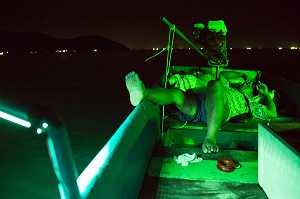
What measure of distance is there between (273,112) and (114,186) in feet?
12.6

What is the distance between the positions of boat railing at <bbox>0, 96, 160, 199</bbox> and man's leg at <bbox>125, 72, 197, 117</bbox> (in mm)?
113

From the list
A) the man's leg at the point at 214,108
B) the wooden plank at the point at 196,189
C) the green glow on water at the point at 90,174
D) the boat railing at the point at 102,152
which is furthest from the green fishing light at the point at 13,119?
the man's leg at the point at 214,108

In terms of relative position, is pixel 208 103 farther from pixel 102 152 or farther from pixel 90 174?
pixel 90 174

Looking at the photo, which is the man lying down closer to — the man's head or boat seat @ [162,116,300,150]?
boat seat @ [162,116,300,150]

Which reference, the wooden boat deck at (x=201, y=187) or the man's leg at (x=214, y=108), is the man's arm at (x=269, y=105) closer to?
the man's leg at (x=214, y=108)

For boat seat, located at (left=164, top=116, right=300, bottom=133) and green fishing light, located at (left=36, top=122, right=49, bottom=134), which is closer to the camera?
green fishing light, located at (left=36, top=122, right=49, bottom=134)

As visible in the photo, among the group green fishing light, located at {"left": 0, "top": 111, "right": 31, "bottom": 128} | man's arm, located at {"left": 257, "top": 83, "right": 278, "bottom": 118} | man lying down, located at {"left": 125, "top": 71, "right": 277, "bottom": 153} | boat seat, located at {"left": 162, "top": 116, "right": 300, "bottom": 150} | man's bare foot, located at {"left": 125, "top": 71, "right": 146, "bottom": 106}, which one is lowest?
boat seat, located at {"left": 162, "top": 116, "right": 300, "bottom": 150}

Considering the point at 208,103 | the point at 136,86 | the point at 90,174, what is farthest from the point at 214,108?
the point at 90,174

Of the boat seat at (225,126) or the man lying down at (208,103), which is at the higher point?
the man lying down at (208,103)

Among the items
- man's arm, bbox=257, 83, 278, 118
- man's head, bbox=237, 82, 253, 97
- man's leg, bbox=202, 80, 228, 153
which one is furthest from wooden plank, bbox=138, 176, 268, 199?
man's head, bbox=237, 82, 253, 97

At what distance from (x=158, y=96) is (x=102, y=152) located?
169cm

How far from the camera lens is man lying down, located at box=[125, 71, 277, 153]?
10.8 feet

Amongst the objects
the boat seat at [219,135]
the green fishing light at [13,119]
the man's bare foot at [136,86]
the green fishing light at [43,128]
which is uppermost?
the green fishing light at [13,119]

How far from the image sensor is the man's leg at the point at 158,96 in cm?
320
